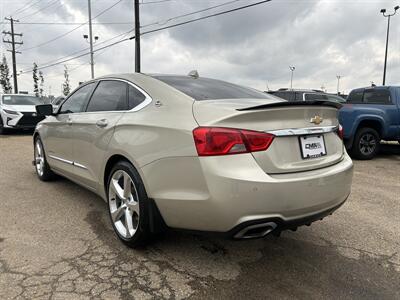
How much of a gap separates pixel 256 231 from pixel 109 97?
2.11 m

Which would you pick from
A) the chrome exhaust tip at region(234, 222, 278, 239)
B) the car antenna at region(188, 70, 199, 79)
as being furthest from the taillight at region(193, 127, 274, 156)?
the car antenna at region(188, 70, 199, 79)

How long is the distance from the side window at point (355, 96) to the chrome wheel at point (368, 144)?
3.33 ft

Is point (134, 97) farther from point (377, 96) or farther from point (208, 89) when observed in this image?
point (377, 96)

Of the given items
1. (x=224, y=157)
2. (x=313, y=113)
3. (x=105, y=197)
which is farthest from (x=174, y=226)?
(x=313, y=113)

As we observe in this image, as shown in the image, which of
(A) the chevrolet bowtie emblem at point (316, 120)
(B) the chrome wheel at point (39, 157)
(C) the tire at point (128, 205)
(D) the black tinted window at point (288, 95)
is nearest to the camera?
(A) the chevrolet bowtie emblem at point (316, 120)

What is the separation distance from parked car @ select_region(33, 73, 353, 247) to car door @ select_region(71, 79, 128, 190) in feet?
0.08

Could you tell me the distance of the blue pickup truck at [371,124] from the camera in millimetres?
8477

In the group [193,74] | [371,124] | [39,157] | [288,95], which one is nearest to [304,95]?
[288,95]

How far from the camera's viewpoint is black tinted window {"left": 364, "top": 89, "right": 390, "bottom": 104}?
28.5 feet

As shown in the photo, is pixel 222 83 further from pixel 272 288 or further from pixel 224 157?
pixel 272 288

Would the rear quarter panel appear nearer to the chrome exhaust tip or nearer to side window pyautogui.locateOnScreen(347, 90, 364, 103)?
the chrome exhaust tip

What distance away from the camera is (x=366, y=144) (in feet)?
28.1

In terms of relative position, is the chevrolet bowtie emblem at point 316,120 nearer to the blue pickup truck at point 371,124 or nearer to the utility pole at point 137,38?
the blue pickup truck at point 371,124

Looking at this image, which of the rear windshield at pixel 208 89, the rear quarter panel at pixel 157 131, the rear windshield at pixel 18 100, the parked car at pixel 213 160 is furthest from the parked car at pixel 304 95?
the rear windshield at pixel 18 100
